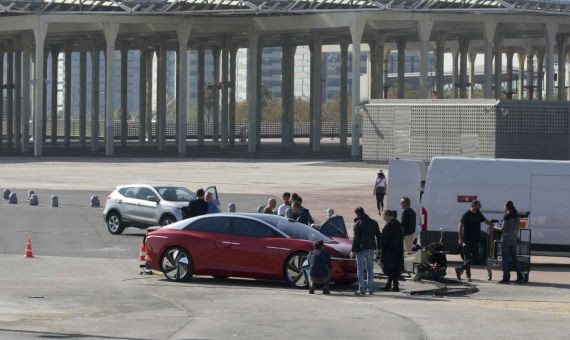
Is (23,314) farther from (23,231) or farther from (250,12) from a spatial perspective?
(250,12)

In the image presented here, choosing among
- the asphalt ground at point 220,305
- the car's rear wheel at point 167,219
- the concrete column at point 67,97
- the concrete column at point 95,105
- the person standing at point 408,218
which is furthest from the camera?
the concrete column at point 67,97

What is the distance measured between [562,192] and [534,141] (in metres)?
30.4

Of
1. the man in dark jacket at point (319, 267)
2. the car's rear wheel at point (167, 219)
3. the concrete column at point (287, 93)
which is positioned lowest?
the car's rear wheel at point (167, 219)

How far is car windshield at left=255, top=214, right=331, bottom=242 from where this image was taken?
23.7m

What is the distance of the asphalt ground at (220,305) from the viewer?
1717 cm

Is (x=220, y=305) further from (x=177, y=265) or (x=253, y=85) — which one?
(x=253, y=85)

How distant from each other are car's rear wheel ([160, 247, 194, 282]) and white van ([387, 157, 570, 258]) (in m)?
5.78

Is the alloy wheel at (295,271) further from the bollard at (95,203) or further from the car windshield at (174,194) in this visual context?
the bollard at (95,203)

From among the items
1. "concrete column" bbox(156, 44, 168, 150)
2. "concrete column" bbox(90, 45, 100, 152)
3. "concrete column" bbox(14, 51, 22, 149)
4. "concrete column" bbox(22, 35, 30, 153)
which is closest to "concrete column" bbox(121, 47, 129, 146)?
"concrete column" bbox(90, 45, 100, 152)

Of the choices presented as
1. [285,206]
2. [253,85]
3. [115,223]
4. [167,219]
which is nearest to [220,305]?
[285,206]

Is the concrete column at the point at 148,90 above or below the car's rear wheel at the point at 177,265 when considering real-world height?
above

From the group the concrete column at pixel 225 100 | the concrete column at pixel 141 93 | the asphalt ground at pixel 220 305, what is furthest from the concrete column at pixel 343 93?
the asphalt ground at pixel 220 305

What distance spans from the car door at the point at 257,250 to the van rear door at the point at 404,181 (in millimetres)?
7113

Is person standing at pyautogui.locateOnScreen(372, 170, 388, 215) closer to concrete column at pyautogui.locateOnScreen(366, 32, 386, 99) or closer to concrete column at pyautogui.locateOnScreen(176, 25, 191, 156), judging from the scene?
concrete column at pyautogui.locateOnScreen(176, 25, 191, 156)
